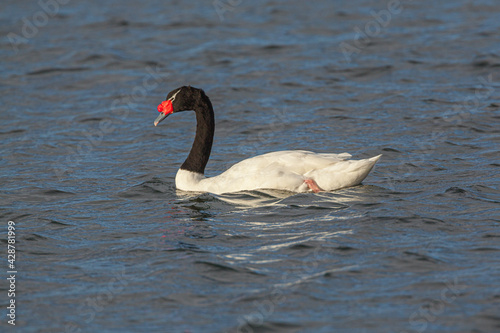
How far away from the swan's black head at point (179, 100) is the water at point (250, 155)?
123cm

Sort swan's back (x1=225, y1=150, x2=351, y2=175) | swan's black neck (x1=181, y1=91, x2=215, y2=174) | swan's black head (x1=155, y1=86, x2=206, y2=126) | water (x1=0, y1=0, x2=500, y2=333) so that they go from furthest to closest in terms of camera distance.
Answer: swan's black neck (x1=181, y1=91, x2=215, y2=174) < swan's black head (x1=155, y1=86, x2=206, y2=126) < swan's back (x1=225, y1=150, x2=351, y2=175) < water (x1=0, y1=0, x2=500, y2=333)

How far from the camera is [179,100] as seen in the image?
11766mm

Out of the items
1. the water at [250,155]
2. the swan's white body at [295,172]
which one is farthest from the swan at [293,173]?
the water at [250,155]

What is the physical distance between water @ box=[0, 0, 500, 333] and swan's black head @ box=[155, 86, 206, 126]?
123cm

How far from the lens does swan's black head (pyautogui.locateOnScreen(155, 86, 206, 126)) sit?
38.5ft

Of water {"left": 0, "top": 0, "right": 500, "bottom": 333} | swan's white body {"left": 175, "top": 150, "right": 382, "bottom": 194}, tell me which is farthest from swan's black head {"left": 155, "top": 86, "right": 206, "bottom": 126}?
swan's white body {"left": 175, "top": 150, "right": 382, "bottom": 194}

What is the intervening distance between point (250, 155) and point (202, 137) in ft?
6.13

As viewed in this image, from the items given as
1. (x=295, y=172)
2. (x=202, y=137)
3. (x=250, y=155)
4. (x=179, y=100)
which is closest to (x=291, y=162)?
(x=295, y=172)

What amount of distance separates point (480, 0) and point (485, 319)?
2039 cm

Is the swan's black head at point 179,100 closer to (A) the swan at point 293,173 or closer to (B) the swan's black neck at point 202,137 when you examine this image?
(B) the swan's black neck at point 202,137

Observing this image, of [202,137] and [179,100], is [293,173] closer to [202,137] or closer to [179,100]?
[202,137]

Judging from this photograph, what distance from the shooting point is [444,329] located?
21.9ft

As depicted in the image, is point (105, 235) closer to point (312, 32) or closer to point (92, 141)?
point (92, 141)

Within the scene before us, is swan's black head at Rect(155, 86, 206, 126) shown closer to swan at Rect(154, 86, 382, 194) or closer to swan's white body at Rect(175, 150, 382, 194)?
swan at Rect(154, 86, 382, 194)
